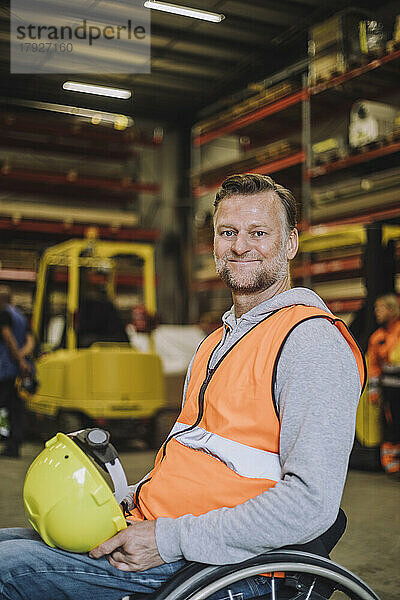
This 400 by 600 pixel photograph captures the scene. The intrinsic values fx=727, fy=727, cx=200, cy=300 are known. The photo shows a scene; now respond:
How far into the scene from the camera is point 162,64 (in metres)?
4.60

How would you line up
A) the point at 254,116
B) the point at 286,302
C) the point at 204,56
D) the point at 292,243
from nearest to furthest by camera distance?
the point at 286,302
the point at 292,243
the point at 204,56
the point at 254,116

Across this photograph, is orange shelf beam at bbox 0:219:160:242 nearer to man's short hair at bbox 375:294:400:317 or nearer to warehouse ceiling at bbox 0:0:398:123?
warehouse ceiling at bbox 0:0:398:123

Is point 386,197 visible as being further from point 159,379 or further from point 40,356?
point 40,356

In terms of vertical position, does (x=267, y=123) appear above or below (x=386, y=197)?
above

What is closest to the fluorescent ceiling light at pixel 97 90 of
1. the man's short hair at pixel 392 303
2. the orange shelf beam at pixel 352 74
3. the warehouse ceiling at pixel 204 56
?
the warehouse ceiling at pixel 204 56

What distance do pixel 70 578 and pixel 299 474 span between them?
1.72 ft

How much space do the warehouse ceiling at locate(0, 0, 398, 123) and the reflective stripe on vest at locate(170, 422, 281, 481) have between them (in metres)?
3.00

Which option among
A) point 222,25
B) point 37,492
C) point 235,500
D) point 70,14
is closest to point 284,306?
point 235,500

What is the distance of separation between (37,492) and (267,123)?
5151mm

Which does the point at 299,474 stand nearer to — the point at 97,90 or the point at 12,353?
the point at 97,90

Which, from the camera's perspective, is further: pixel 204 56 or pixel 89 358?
pixel 89 358

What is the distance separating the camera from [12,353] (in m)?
6.18

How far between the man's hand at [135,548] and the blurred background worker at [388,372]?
3.99m

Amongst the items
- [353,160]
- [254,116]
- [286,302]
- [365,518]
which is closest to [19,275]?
[254,116]
